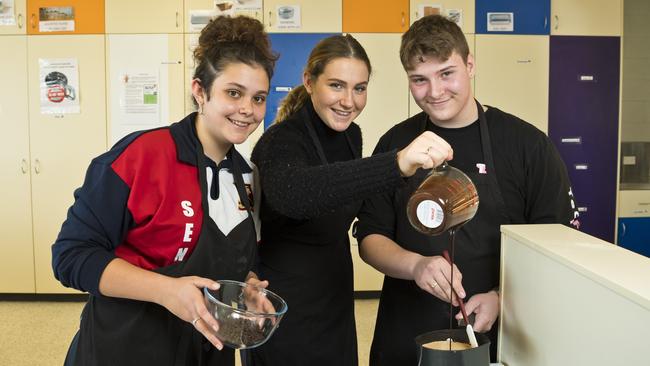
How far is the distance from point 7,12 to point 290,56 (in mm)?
1858

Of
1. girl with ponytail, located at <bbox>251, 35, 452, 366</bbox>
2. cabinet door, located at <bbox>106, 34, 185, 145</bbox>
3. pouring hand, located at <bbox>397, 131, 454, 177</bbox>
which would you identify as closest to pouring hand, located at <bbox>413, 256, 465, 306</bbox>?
pouring hand, located at <bbox>397, 131, 454, 177</bbox>

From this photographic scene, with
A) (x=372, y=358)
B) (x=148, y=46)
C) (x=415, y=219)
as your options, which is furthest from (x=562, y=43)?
(x=415, y=219)

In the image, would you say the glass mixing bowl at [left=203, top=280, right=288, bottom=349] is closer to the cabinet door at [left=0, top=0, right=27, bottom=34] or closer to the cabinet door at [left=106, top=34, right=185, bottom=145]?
the cabinet door at [left=106, top=34, right=185, bottom=145]

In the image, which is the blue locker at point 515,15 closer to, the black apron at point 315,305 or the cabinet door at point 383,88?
the cabinet door at point 383,88

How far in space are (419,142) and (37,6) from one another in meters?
3.60

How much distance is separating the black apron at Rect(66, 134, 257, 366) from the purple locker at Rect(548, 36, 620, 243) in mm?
3214

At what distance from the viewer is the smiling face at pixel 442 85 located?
4.58 ft

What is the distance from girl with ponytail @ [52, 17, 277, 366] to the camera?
44.3 inches

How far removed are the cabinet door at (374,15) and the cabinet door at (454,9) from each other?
0.22 ft

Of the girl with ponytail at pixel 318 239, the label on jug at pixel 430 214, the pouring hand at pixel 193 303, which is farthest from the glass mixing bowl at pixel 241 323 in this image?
the girl with ponytail at pixel 318 239

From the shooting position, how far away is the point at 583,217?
12.9 ft

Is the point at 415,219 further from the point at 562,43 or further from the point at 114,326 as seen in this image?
the point at 562,43

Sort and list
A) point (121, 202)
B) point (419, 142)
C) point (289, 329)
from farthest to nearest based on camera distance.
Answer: point (289, 329) → point (121, 202) → point (419, 142)

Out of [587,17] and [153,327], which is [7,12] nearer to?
[153,327]
